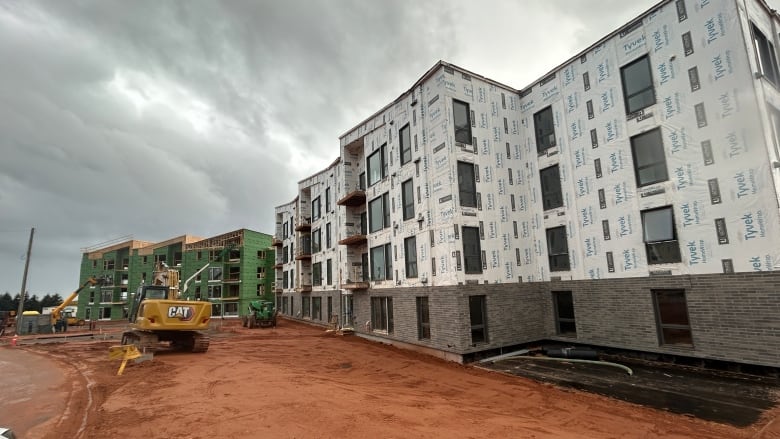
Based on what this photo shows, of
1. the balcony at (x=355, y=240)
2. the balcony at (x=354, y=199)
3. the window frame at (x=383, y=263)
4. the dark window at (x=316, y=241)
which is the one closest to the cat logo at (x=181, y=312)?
the window frame at (x=383, y=263)

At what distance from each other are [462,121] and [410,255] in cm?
665

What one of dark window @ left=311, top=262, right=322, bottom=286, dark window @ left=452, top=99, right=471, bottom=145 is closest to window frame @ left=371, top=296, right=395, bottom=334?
dark window @ left=452, top=99, right=471, bottom=145

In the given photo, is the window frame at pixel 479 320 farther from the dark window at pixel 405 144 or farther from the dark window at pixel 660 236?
Result: the dark window at pixel 405 144

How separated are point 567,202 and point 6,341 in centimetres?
3817

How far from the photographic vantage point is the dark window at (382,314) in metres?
18.9

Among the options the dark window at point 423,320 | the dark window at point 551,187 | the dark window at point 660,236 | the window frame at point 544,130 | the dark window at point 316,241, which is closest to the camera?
the dark window at point 660,236

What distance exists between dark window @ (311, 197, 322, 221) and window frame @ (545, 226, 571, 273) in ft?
63.9

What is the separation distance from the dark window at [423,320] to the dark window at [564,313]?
565cm

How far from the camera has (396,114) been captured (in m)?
19.3

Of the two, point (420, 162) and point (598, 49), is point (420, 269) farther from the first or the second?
point (598, 49)

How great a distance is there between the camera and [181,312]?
16.1 m

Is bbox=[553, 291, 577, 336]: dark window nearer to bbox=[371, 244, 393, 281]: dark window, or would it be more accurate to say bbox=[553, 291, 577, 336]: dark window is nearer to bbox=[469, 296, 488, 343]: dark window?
bbox=[469, 296, 488, 343]: dark window

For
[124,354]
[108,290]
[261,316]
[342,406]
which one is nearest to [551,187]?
[342,406]

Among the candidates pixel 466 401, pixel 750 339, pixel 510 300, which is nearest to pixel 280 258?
pixel 510 300
